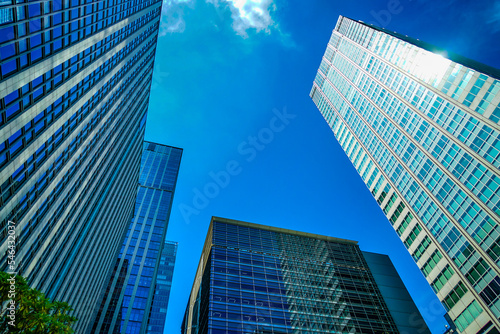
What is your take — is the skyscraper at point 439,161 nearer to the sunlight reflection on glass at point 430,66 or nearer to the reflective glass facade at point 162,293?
the sunlight reflection on glass at point 430,66

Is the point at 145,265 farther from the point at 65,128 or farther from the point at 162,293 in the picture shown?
the point at 65,128

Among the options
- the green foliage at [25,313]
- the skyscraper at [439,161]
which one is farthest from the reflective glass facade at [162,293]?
the green foliage at [25,313]

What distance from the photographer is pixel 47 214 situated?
35.0 m

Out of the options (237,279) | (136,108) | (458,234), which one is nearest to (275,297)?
(237,279)

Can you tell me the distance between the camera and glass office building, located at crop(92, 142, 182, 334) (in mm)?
93375

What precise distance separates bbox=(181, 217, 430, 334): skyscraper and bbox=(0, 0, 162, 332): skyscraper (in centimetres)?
2332

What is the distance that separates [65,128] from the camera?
36344mm

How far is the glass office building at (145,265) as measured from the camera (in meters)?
93.4

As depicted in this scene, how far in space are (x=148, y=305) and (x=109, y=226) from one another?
43285 millimetres

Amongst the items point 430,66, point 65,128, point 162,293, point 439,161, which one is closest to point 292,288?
point 439,161

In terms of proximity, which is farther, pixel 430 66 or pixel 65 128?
pixel 430 66

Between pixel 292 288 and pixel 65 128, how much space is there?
4898 cm

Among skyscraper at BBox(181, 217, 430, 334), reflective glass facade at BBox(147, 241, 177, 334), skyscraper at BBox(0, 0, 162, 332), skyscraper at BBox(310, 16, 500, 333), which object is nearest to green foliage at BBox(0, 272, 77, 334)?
skyscraper at BBox(0, 0, 162, 332)

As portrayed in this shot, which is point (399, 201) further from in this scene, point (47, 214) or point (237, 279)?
point (47, 214)
